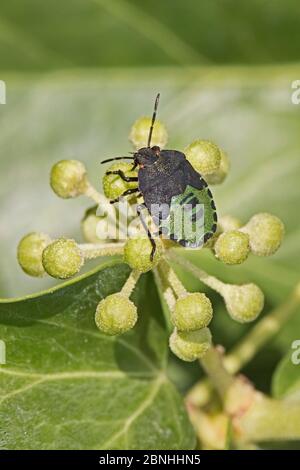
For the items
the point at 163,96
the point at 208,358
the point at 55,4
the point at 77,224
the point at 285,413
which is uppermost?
the point at 55,4

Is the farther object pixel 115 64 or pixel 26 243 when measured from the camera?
pixel 115 64

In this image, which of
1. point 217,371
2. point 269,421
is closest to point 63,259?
point 217,371

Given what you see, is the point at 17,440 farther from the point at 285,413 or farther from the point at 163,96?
the point at 163,96

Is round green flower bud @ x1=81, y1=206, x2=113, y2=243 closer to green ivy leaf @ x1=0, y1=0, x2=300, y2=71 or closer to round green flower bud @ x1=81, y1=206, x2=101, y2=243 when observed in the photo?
round green flower bud @ x1=81, y1=206, x2=101, y2=243

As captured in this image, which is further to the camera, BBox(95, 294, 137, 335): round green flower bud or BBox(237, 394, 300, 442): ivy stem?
BBox(237, 394, 300, 442): ivy stem

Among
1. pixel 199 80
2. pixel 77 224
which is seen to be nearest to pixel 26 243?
pixel 77 224

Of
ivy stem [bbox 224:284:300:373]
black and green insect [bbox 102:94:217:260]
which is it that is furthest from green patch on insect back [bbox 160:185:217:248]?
ivy stem [bbox 224:284:300:373]

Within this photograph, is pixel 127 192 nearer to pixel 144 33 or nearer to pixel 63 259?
pixel 63 259
